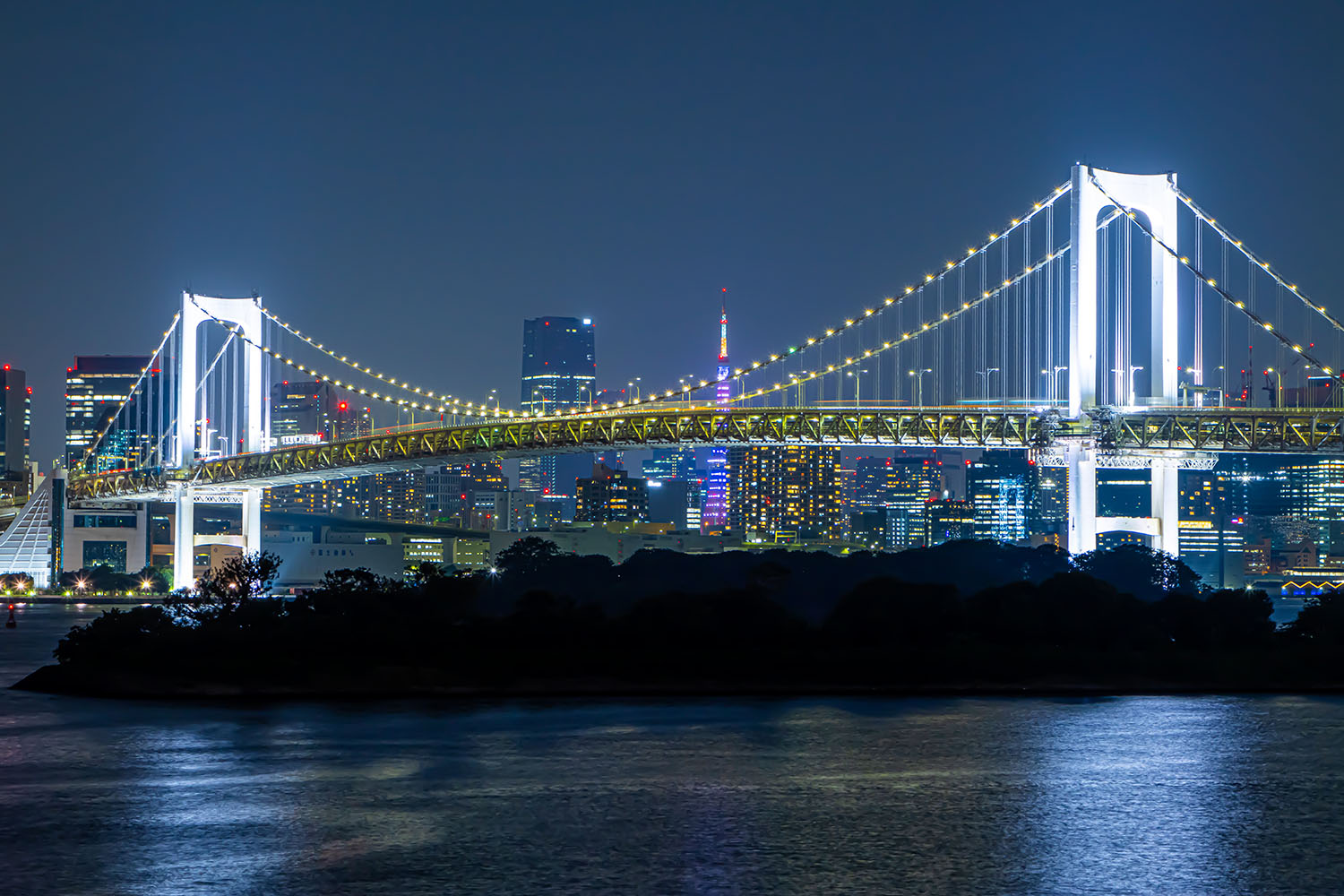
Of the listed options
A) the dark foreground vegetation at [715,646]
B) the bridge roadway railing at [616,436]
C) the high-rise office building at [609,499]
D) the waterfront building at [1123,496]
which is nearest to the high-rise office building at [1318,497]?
the waterfront building at [1123,496]

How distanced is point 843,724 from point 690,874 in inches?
472

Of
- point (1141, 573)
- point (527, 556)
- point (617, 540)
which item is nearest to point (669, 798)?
point (1141, 573)

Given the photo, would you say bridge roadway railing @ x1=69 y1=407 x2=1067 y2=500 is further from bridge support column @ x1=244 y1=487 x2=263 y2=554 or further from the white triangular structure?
the white triangular structure

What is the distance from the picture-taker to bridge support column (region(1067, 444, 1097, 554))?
40.6 metres

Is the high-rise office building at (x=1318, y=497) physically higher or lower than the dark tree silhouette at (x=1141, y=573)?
higher

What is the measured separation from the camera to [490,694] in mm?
33062

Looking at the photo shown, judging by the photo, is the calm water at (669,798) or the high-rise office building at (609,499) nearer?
the calm water at (669,798)

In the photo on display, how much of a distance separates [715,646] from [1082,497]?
1149cm

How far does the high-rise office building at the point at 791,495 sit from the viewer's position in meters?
152


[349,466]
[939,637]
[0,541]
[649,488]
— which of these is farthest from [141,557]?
[649,488]

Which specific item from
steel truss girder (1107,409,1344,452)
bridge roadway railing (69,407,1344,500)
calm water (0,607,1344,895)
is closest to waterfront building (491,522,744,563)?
bridge roadway railing (69,407,1344,500)

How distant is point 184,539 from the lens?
2473 inches

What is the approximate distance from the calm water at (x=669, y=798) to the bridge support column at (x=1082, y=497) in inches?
374

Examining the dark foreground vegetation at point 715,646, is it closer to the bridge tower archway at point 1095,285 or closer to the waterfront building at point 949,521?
the bridge tower archway at point 1095,285
